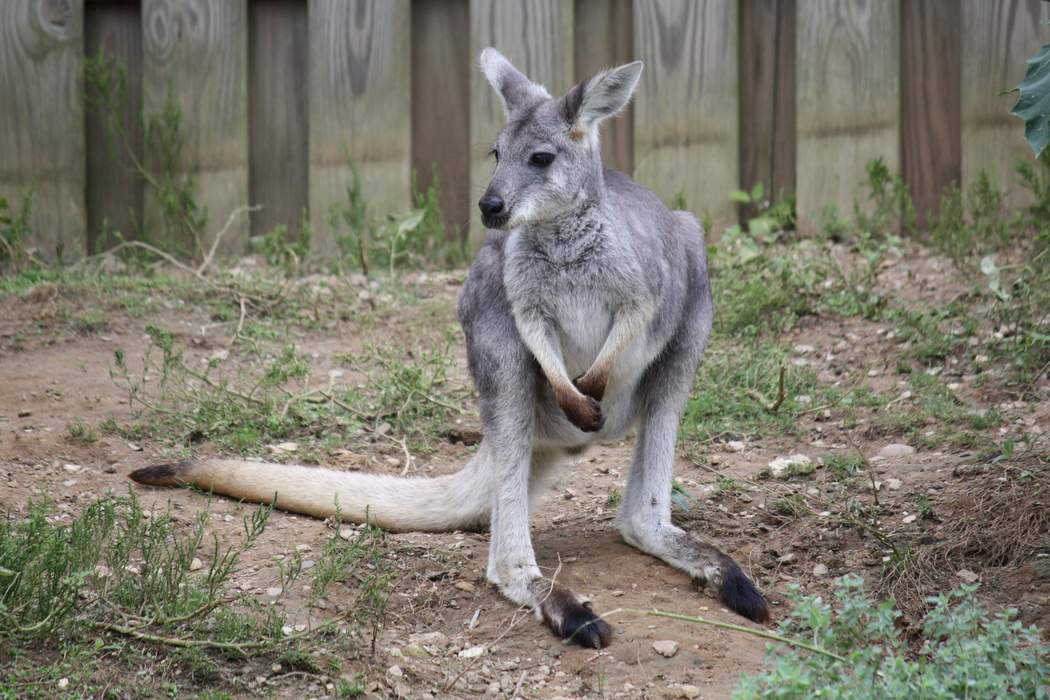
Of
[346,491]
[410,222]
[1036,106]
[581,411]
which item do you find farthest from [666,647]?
[410,222]

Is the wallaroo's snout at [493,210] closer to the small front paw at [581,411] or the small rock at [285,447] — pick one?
the small front paw at [581,411]

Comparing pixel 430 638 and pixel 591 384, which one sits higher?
pixel 591 384

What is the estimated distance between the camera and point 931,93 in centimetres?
607

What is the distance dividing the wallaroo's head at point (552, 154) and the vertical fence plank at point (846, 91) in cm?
245

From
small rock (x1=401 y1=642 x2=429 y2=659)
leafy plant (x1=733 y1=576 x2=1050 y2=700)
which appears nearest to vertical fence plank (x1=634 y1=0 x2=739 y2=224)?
small rock (x1=401 y1=642 x2=429 y2=659)

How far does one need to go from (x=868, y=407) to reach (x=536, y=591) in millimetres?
1794

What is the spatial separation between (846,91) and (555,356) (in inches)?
119

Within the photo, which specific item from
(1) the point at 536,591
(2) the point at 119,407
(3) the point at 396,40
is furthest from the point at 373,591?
(3) the point at 396,40

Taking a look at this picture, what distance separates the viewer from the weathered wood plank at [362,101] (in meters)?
6.27

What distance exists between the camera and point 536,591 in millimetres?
3504

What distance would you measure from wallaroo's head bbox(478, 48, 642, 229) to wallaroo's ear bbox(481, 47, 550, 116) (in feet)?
0.11

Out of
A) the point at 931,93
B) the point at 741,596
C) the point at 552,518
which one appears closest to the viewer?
the point at 741,596

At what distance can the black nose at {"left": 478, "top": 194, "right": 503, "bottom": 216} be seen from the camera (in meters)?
3.62

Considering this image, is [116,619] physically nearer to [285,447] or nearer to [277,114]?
[285,447]
